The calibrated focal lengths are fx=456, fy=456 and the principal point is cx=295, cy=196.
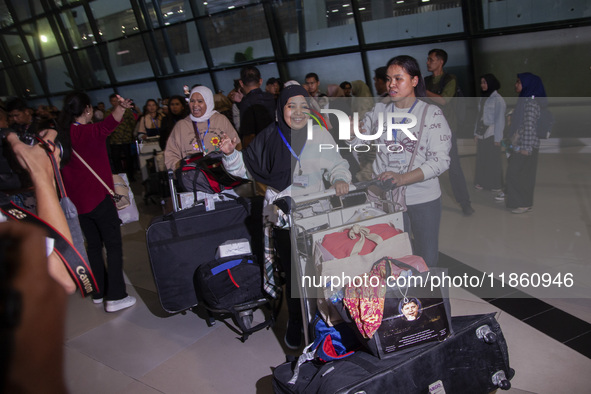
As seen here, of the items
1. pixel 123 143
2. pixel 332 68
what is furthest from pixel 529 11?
A: pixel 123 143

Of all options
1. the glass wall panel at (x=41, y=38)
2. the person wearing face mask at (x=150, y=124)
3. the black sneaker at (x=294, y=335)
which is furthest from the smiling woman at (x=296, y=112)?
the glass wall panel at (x=41, y=38)

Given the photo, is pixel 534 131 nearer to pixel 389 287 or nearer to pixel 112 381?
pixel 389 287

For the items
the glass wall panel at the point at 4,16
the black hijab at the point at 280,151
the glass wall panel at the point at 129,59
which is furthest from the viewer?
the glass wall panel at the point at 4,16

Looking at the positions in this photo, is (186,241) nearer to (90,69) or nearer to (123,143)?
(123,143)

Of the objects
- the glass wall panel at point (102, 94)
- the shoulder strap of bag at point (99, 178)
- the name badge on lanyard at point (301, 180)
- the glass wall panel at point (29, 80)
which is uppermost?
the glass wall panel at point (29, 80)

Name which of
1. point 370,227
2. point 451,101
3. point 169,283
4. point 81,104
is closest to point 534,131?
point 451,101

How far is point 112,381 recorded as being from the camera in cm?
302

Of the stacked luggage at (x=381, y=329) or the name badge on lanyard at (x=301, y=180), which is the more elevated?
the name badge on lanyard at (x=301, y=180)

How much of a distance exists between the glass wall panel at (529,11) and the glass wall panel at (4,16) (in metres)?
16.3

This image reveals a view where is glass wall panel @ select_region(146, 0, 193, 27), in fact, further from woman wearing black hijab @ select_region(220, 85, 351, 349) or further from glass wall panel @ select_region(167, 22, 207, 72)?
woman wearing black hijab @ select_region(220, 85, 351, 349)

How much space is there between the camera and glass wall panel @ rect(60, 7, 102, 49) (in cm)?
1451

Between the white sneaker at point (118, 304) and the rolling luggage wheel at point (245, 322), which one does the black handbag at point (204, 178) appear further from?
the white sneaker at point (118, 304)

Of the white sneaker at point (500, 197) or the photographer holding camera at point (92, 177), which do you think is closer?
the photographer holding camera at point (92, 177)

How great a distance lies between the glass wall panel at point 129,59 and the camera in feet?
44.2
